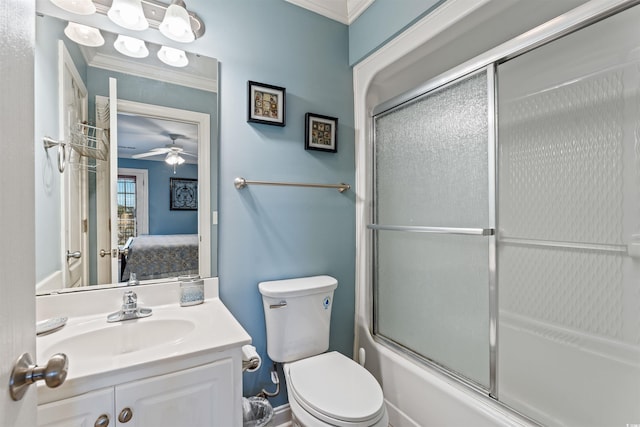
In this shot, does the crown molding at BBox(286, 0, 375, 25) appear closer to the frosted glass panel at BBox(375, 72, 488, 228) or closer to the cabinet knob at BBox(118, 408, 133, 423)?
the frosted glass panel at BBox(375, 72, 488, 228)

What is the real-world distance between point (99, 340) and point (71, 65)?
109 centimetres

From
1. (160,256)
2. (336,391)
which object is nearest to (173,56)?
(160,256)

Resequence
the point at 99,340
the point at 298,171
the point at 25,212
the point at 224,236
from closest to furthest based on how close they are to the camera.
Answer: the point at 25,212 → the point at 99,340 → the point at 224,236 → the point at 298,171

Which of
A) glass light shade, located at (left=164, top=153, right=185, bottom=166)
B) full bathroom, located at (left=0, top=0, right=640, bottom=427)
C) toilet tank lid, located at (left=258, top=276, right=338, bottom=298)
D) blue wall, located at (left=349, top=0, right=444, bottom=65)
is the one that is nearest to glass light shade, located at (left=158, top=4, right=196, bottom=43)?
full bathroom, located at (left=0, top=0, right=640, bottom=427)

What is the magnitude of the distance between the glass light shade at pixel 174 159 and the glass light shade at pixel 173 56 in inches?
16.5

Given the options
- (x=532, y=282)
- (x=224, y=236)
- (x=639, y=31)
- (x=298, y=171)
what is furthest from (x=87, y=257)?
(x=639, y=31)

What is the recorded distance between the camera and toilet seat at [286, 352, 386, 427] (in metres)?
1.11

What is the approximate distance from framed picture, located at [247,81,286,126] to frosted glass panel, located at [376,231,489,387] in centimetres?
94

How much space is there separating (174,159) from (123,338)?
0.78m

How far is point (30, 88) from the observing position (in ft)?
1.84

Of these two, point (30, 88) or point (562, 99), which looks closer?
point (30, 88)

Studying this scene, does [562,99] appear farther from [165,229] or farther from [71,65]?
[71,65]

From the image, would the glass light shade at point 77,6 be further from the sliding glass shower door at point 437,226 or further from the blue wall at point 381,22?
the sliding glass shower door at point 437,226

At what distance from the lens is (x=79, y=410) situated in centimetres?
80
